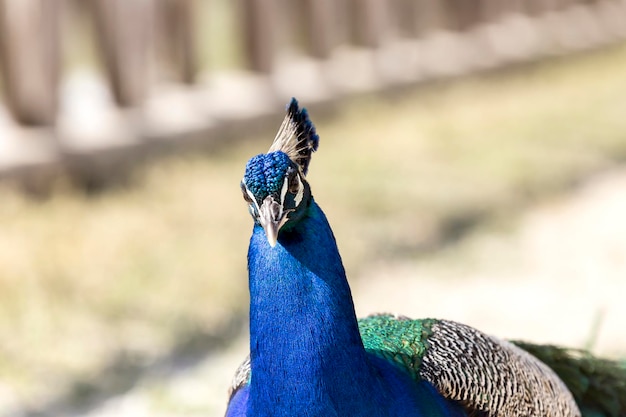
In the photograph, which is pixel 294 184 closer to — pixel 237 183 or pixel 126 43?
pixel 237 183

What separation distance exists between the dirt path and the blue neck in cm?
135

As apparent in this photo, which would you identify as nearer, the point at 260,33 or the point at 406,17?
the point at 260,33

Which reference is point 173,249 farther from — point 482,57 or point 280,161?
point 482,57

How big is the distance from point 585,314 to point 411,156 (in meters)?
2.14

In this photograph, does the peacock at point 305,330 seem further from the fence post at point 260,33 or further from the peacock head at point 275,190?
the fence post at point 260,33

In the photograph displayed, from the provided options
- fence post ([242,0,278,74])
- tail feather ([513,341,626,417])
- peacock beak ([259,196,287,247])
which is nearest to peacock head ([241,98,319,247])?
peacock beak ([259,196,287,247])

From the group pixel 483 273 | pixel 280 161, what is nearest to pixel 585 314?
pixel 483 273

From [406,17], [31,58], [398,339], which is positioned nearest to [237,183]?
[31,58]

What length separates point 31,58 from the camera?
4406 millimetres

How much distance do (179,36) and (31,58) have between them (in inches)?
40.0

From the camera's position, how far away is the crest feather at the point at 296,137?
5.23 feet

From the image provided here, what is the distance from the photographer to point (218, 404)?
113 inches

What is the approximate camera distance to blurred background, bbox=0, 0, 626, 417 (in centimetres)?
321

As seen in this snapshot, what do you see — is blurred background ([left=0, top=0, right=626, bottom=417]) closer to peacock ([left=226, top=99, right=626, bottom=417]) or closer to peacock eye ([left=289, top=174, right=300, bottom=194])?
peacock ([left=226, top=99, right=626, bottom=417])
